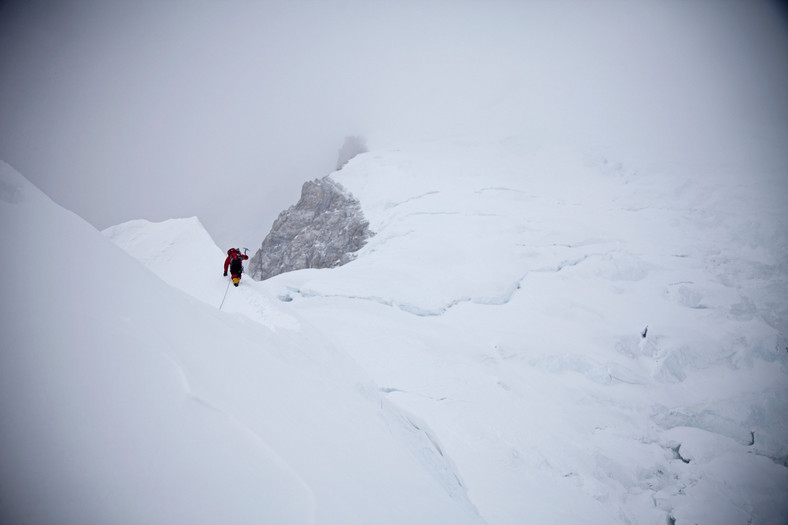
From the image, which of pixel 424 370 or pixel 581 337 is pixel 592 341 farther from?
pixel 424 370

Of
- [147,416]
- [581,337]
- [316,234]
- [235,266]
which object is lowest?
[581,337]

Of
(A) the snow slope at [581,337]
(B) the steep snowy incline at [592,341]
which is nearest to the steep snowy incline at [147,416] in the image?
(A) the snow slope at [581,337]

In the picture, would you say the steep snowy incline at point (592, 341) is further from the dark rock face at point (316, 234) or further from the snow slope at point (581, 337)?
the dark rock face at point (316, 234)

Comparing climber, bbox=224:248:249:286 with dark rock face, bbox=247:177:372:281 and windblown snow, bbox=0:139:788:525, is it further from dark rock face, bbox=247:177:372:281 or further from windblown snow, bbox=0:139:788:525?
dark rock face, bbox=247:177:372:281

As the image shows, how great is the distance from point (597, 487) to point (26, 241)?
1014 centimetres

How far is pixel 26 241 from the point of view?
2.83 m

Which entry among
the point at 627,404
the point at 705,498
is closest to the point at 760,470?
the point at 705,498

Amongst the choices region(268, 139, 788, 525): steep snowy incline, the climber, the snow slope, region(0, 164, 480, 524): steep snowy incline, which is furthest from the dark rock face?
region(0, 164, 480, 524): steep snowy incline

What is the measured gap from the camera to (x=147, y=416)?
6.84 feet

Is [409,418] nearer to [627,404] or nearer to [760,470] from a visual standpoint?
[627,404]

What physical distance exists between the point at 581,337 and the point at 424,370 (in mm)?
A: 6593

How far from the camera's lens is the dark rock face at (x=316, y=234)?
78.7 feet

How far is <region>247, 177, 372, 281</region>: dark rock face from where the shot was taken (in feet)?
78.7

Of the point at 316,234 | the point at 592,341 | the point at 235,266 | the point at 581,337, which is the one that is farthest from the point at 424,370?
the point at 316,234
